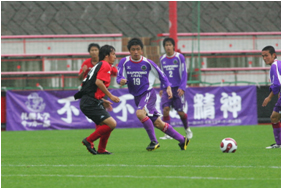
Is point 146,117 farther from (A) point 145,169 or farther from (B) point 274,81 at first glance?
(A) point 145,169

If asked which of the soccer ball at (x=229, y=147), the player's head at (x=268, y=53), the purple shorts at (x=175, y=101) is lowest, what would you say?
the soccer ball at (x=229, y=147)

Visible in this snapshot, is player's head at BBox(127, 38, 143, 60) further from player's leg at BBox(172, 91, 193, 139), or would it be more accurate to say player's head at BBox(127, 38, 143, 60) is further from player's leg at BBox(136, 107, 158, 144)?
player's leg at BBox(172, 91, 193, 139)

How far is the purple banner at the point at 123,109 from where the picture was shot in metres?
15.4

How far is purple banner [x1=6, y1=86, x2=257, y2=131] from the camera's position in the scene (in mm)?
15398

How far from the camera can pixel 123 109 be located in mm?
15711

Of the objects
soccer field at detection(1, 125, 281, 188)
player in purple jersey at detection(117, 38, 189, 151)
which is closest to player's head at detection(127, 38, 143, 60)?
player in purple jersey at detection(117, 38, 189, 151)

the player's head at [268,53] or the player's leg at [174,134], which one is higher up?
the player's head at [268,53]

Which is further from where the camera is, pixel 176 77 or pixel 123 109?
pixel 123 109

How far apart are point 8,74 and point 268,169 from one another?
15.0 meters

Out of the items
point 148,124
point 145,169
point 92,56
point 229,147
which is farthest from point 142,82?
point 145,169

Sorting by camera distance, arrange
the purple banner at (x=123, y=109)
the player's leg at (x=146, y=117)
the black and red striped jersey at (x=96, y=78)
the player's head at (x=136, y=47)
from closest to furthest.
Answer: the black and red striped jersey at (x=96, y=78) < the player's leg at (x=146, y=117) < the player's head at (x=136, y=47) < the purple banner at (x=123, y=109)

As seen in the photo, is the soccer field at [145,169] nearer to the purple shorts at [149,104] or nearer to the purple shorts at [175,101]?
the purple shorts at [149,104]

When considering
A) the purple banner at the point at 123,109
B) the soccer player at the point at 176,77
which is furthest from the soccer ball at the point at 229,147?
the purple banner at the point at 123,109

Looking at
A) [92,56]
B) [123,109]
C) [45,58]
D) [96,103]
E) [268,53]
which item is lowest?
[123,109]
